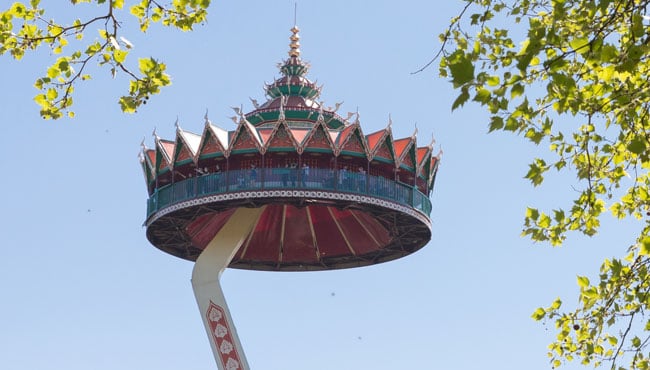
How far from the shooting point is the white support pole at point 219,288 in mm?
34875

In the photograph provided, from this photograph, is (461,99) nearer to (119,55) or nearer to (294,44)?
(119,55)

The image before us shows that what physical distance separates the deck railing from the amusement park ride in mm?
32

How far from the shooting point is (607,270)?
43.7 ft

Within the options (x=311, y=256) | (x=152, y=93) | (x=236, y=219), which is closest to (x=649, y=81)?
(x=152, y=93)

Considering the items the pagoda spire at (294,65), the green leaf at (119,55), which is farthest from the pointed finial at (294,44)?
the green leaf at (119,55)

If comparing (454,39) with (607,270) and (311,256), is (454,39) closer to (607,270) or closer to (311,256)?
(607,270)

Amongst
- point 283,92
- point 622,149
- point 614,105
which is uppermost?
point 283,92

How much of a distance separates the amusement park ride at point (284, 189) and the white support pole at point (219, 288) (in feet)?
0.11

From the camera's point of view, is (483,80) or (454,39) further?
(454,39)

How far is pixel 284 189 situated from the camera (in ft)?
110

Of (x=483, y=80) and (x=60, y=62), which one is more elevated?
(x=60, y=62)

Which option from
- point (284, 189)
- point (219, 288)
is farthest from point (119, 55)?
point (219, 288)

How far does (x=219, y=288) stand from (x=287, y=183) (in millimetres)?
5047

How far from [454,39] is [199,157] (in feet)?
71.4
